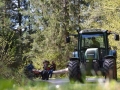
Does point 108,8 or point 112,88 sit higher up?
point 108,8

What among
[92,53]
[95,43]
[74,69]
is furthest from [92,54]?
[74,69]

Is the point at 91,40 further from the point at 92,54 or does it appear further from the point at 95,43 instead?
the point at 92,54

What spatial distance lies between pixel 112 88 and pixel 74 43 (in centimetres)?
3103

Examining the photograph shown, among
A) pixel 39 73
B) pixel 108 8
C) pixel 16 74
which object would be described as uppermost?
pixel 108 8

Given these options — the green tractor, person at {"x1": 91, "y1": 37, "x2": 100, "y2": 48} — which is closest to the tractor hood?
the green tractor

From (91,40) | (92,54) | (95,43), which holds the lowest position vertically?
(92,54)

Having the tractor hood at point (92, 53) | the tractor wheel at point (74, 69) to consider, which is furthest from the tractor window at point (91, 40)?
the tractor wheel at point (74, 69)

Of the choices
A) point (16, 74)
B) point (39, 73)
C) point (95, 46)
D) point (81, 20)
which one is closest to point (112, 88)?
point (16, 74)

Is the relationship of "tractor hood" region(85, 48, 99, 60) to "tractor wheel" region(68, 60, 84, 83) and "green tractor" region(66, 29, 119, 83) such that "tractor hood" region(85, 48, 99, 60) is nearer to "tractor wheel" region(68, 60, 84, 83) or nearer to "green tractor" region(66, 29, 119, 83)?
"green tractor" region(66, 29, 119, 83)

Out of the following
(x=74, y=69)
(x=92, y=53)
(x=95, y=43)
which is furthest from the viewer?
(x=95, y=43)

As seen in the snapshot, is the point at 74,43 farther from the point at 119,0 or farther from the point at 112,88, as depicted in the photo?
the point at 112,88

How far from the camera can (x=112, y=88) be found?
171 cm

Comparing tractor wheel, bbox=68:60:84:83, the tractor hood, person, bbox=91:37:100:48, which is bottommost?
tractor wheel, bbox=68:60:84:83

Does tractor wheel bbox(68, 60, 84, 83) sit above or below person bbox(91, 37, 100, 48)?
below
